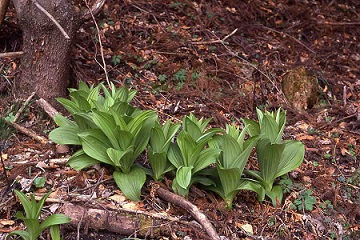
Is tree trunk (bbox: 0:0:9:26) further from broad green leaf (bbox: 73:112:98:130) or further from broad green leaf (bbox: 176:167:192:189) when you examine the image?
broad green leaf (bbox: 176:167:192:189)

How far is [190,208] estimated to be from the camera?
318 cm

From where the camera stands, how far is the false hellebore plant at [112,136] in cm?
322

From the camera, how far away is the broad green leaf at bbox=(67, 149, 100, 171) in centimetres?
336

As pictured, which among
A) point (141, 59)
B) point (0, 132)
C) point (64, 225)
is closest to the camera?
point (64, 225)

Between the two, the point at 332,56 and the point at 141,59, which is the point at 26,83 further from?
the point at 332,56

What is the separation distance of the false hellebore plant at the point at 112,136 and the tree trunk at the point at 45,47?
68cm

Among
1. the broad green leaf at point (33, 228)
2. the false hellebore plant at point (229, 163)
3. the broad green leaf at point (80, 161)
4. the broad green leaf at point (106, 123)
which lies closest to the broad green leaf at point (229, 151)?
the false hellebore plant at point (229, 163)

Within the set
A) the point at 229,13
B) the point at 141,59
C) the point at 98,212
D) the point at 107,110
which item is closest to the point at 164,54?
the point at 141,59

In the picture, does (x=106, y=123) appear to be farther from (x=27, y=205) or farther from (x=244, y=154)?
(x=244, y=154)

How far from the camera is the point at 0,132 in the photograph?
12.6 feet

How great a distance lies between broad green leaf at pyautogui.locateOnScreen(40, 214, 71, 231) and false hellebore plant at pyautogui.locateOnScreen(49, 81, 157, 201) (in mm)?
544

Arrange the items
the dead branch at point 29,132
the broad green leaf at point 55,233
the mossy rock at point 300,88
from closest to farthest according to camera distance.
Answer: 1. the broad green leaf at point 55,233
2. the dead branch at point 29,132
3. the mossy rock at point 300,88

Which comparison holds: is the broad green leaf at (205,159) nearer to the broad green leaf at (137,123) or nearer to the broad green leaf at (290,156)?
the broad green leaf at (137,123)

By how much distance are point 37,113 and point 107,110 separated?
989 millimetres
